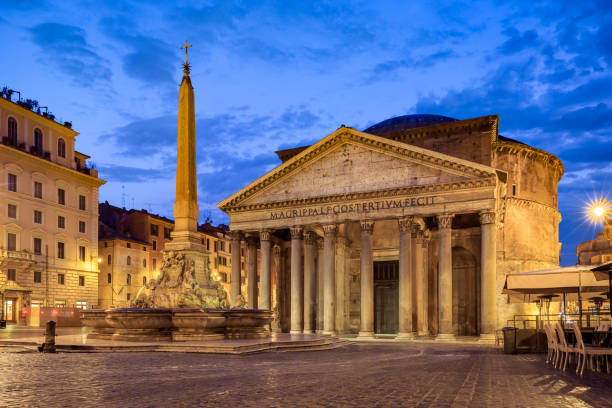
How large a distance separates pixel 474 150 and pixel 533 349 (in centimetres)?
1860

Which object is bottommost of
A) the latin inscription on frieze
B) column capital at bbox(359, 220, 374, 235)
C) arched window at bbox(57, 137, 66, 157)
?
column capital at bbox(359, 220, 374, 235)

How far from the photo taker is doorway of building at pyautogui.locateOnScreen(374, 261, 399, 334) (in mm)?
37500

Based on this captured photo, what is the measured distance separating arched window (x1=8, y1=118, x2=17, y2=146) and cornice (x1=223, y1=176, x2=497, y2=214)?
1670 cm

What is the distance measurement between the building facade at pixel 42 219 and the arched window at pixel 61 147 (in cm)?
8

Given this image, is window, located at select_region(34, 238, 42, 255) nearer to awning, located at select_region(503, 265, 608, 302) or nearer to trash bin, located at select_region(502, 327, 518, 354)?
trash bin, located at select_region(502, 327, 518, 354)

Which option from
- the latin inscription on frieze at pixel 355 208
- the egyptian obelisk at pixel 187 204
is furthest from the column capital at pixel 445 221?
the egyptian obelisk at pixel 187 204

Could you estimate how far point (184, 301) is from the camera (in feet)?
59.8

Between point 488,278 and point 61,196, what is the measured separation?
106ft

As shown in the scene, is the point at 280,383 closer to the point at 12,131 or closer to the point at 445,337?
the point at 445,337

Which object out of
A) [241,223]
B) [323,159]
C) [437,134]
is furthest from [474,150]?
[241,223]

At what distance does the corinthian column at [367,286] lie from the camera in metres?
31.0

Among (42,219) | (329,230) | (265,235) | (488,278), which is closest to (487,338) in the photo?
(488,278)

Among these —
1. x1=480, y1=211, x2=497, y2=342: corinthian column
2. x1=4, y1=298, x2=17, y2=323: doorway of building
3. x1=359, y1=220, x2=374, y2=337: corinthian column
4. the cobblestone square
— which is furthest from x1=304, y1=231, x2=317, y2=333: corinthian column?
x1=4, y1=298, x2=17, y2=323: doorway of building

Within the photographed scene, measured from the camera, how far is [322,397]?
8422 mm
